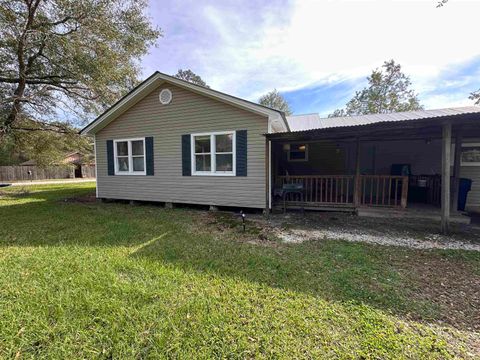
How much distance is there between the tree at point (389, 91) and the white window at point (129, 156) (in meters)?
28.7

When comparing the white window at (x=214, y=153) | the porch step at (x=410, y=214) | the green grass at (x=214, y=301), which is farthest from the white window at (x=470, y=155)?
the white window at (x=214, y=153)

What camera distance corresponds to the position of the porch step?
575 cm

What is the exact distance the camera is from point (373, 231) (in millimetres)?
5527

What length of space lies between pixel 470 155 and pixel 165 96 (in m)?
11.1

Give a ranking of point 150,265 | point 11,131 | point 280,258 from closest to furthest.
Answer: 1. point 150,265
2. point 280,258
3. point 11,131

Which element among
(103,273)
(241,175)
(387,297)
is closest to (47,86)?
(241,175)

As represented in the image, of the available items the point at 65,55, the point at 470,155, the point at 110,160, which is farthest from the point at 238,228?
the point at 65,55

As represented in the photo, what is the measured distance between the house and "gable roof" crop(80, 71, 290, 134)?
1.3 inches

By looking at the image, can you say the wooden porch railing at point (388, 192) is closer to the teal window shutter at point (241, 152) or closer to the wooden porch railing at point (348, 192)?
the wooden porch railing at point (348, 192)

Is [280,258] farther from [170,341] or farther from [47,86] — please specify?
[47,86]

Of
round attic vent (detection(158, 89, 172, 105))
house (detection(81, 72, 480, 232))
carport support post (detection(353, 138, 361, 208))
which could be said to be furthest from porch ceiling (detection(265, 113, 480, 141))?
round attic vent (detection(158, 89, 172, 105))

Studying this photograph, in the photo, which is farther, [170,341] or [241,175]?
[241,175]

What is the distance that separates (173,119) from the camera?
8.17 m

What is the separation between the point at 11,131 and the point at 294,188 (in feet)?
47.3
